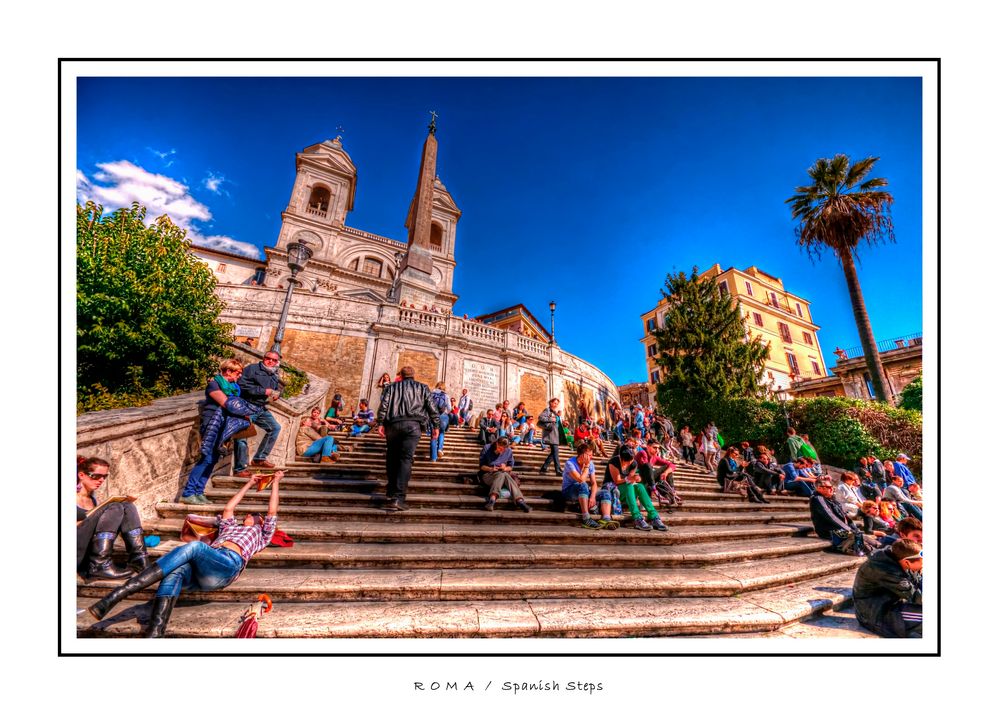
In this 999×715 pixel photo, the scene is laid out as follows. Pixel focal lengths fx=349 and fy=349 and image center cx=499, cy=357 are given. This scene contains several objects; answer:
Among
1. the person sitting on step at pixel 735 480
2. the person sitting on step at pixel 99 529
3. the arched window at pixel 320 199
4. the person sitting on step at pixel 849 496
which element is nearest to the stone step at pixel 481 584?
the person sitting on step at pixel 99 529

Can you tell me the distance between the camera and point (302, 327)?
1372cm

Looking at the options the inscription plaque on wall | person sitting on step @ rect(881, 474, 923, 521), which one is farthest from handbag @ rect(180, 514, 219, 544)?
the inscription plaque on wall

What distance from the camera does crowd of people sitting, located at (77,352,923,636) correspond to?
8.53 ft

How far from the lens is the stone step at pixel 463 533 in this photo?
3498mm

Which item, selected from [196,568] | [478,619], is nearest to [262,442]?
[196,568]

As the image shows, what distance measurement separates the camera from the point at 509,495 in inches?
199

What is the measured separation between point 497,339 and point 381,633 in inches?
556

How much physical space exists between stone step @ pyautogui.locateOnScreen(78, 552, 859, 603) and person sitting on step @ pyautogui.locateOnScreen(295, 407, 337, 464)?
11.3 feet

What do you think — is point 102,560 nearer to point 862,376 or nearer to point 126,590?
point 126,590

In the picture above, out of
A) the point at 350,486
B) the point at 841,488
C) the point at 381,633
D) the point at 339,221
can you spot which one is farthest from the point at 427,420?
the point at 339,221

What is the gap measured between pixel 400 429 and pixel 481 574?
6.25ft

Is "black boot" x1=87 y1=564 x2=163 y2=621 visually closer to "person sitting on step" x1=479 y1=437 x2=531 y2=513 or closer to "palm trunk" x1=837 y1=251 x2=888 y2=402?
"person sitting on step" x1=479 y1=437 x2=531 y2=513
